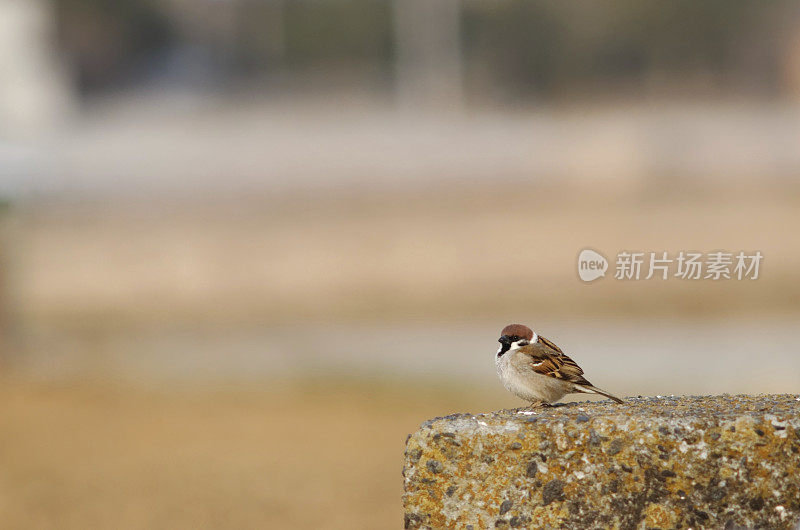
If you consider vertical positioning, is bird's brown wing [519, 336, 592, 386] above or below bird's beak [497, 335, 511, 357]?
below

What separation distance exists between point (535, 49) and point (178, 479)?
3668 cm

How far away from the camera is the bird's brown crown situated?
10.4ft

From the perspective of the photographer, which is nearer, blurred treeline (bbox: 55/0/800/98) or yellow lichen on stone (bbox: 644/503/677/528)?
yellow lichen on stone (bbox: 644/503/677/528)

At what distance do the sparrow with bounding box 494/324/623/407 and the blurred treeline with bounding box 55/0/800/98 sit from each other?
3742cm

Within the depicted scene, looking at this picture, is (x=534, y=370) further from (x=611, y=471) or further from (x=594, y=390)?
(x=611, y=471)

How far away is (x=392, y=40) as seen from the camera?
43438 millimetres

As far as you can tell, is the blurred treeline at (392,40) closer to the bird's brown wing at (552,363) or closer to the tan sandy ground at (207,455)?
the tan sandy ground at (207,455)

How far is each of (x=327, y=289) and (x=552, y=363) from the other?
12.3 m

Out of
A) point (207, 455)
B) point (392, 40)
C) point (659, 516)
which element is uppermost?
point (392, 40)

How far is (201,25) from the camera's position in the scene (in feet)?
139

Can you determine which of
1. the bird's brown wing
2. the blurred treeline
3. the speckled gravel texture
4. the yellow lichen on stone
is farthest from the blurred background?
the blurred treeline

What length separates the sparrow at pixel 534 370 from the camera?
3.16 m

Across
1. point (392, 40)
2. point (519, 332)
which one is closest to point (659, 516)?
point (519, 332)

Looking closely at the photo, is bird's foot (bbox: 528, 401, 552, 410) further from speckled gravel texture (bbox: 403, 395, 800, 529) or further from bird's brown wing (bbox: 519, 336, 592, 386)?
speckled gravel texture (bbox: 403, 395, 800, 529)
